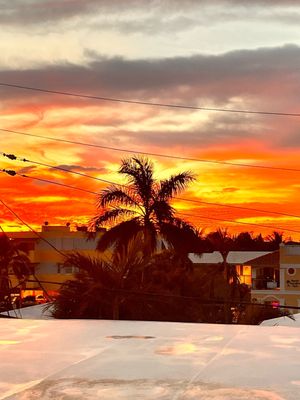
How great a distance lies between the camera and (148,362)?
418 cm

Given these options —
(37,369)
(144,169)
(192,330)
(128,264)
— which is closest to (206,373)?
(37,369)

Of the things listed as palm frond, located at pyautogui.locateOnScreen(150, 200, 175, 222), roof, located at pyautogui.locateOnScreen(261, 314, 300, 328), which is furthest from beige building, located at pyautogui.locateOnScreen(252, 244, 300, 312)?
roof, located at pyautogui.locateOnScreen(261, 314, 300, 328)

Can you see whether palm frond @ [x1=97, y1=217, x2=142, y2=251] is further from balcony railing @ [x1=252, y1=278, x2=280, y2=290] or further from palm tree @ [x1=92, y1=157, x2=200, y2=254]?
balcony railing @ [x1=252, y1=278, x2=280, y2=290]

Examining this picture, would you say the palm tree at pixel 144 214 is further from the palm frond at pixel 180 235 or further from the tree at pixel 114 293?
the tree at pixel 114 293

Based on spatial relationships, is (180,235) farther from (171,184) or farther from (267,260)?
(267,260)

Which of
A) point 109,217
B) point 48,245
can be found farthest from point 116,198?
point 48,245

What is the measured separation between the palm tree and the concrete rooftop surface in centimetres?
2663

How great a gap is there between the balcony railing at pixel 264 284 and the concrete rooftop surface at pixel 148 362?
169 ft

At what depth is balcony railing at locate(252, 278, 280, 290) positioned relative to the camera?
5668 cm

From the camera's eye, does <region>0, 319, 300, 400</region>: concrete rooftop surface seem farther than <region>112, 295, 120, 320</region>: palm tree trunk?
No

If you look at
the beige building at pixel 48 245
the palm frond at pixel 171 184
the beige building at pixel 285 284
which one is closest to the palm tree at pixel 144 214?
the palm frond at pixel 171 184

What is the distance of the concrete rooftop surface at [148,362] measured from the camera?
3.33m

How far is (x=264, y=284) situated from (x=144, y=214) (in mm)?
26997

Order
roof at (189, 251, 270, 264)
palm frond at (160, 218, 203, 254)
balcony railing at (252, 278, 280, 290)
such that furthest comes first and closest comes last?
1. roof at (189, 251, 270, 264)
2. balcony railing at (252, 278, 280, 290)
3. palm frond at (160, 218, 203, 254)
